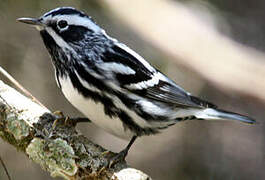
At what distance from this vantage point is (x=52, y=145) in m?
3.18

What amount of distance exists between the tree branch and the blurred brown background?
1789 mm

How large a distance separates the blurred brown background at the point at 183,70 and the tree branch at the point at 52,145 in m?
1.79

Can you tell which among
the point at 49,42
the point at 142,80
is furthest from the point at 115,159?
the point at 49,42

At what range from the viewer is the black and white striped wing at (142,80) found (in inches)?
151

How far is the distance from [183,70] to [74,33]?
5.33 feet

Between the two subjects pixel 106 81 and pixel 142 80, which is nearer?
pixel 106 81

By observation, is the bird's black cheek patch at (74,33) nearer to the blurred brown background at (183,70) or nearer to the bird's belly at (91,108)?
the bird's belly at (91,108)

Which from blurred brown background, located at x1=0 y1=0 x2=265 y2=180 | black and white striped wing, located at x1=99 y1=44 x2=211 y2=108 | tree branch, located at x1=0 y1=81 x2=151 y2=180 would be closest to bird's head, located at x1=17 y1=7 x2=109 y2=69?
black and white striped wing, located at x1=99 y1=44 x2=211 y2=108

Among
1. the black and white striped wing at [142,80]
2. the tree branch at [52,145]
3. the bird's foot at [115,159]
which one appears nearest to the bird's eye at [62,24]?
the black and white striped wing at [142,80]

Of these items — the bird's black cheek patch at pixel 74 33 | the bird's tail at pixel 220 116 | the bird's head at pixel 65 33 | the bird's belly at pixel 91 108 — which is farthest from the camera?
the bird's tail at pixel 220 116

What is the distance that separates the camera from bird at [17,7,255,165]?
364 cm

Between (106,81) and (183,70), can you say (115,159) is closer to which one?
(106,81)

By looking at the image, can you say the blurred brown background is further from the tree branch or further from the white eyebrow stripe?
the tree branch

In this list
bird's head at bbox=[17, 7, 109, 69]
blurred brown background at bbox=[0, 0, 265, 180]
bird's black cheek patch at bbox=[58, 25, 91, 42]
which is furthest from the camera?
blurred brown background at bbox=[0, 0, 265, 180]
